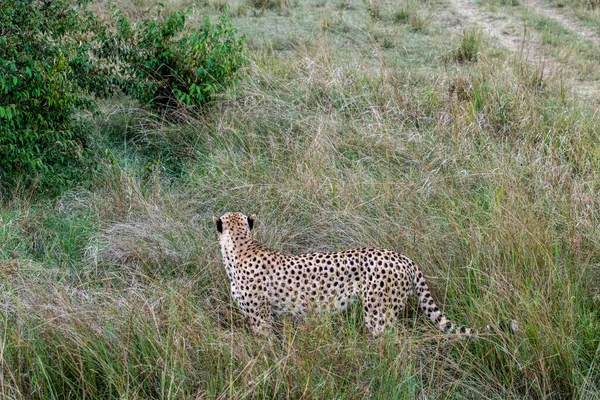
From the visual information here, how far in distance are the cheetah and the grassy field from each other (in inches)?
3.8

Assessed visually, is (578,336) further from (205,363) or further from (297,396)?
(205,363)

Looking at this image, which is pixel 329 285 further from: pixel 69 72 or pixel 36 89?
pixel 69 72

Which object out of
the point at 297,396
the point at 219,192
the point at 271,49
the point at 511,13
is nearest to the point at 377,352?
the point at 297,396

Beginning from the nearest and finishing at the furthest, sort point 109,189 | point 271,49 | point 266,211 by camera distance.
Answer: point 266,211, point 109,189, point 271,49

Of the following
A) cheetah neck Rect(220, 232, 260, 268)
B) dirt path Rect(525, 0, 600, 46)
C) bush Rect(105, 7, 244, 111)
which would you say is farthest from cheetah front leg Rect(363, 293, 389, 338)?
dirt path Rect(525, 0, 600, 46)

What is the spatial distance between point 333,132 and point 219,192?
1014 mm

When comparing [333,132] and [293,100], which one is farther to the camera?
[293,100]

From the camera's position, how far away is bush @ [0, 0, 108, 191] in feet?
17.3

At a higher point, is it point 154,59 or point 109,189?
point 154,59

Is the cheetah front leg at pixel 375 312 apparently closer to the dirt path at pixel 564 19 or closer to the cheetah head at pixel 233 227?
the cheetah head at pixel 233 227

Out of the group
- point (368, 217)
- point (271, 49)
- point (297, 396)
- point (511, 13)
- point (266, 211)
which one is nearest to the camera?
point (297, 396)

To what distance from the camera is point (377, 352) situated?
334cm

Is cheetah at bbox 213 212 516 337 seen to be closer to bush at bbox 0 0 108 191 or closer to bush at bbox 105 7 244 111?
bush at bbox 0 0 108 191

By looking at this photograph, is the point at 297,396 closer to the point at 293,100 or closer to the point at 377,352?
the point at 377,352
